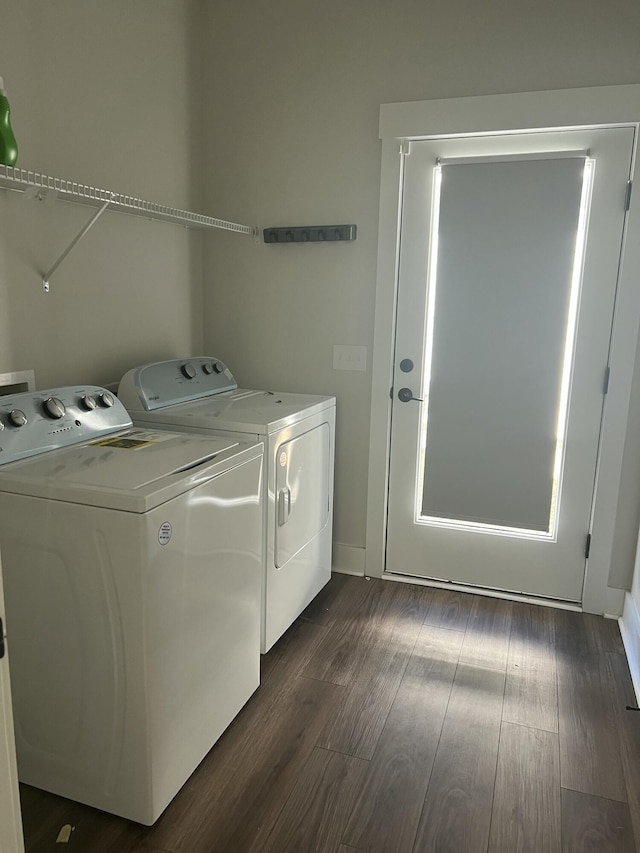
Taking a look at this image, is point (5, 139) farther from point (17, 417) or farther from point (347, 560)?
point (347, 560)

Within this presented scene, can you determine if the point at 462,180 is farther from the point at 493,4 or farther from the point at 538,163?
the point at 493,4

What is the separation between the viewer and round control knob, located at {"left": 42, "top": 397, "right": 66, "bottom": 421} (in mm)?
1771

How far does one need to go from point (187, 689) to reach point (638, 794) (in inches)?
50.0

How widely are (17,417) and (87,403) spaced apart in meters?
0.28

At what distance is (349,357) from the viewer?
2.86 metres

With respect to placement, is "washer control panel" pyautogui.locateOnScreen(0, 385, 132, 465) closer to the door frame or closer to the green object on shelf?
the green object on shelf

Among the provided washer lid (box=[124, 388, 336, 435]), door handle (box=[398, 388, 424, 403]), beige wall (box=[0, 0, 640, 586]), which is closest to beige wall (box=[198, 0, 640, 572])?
beige wall (box=[0, 0, 640, 586])

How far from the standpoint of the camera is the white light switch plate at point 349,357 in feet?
9.30

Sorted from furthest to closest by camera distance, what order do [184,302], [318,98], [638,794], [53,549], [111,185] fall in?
[184,302] < [318,98] < [111,185] < [638,794] < [53,549]

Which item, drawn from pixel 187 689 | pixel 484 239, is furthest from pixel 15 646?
pixel 484 239

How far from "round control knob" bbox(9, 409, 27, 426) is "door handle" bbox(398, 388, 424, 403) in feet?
5.34

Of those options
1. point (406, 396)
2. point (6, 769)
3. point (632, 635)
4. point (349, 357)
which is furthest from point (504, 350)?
point (6, 769)

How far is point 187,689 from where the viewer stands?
161 centimetres

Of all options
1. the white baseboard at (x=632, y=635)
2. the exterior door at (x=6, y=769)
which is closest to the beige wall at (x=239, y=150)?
the white baseboard at (x=632, y=635)
